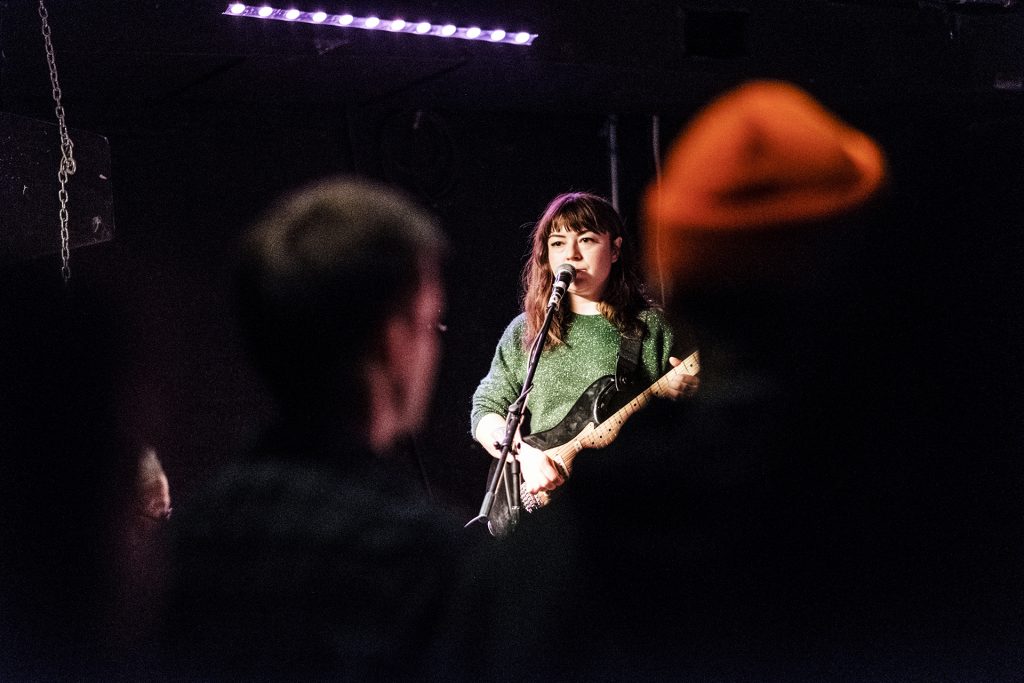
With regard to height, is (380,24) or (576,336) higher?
(380,24)

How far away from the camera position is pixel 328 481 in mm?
3404

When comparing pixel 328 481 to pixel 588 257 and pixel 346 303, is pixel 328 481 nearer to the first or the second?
pixel 346 303

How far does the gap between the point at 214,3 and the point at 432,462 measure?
5.37 ft

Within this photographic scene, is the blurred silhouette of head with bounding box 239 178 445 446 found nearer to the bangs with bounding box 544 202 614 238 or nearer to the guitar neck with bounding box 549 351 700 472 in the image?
the bangs with bounding box 544 202 614 238

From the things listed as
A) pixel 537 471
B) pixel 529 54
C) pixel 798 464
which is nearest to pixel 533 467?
pixel 537 471

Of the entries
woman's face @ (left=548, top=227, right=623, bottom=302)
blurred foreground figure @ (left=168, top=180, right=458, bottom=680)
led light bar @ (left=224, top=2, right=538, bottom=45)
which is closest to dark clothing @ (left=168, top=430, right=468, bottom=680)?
blurred foreground figure @ (left=168, top=180, right=458, bottom=680)

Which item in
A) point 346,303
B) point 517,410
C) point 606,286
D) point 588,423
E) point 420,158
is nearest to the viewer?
point 517,410

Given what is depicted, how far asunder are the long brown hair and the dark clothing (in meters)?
0.77

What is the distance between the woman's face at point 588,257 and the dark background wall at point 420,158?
1.74ft

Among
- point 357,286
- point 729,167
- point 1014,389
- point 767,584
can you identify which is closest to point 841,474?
point 767,584

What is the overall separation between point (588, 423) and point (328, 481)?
2.87ft

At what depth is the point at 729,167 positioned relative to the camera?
3.93 meters

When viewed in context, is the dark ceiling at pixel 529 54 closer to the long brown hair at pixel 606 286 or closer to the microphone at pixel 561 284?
the long brown hair at pixel 606 286

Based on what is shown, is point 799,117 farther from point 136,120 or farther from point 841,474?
point 136,120
